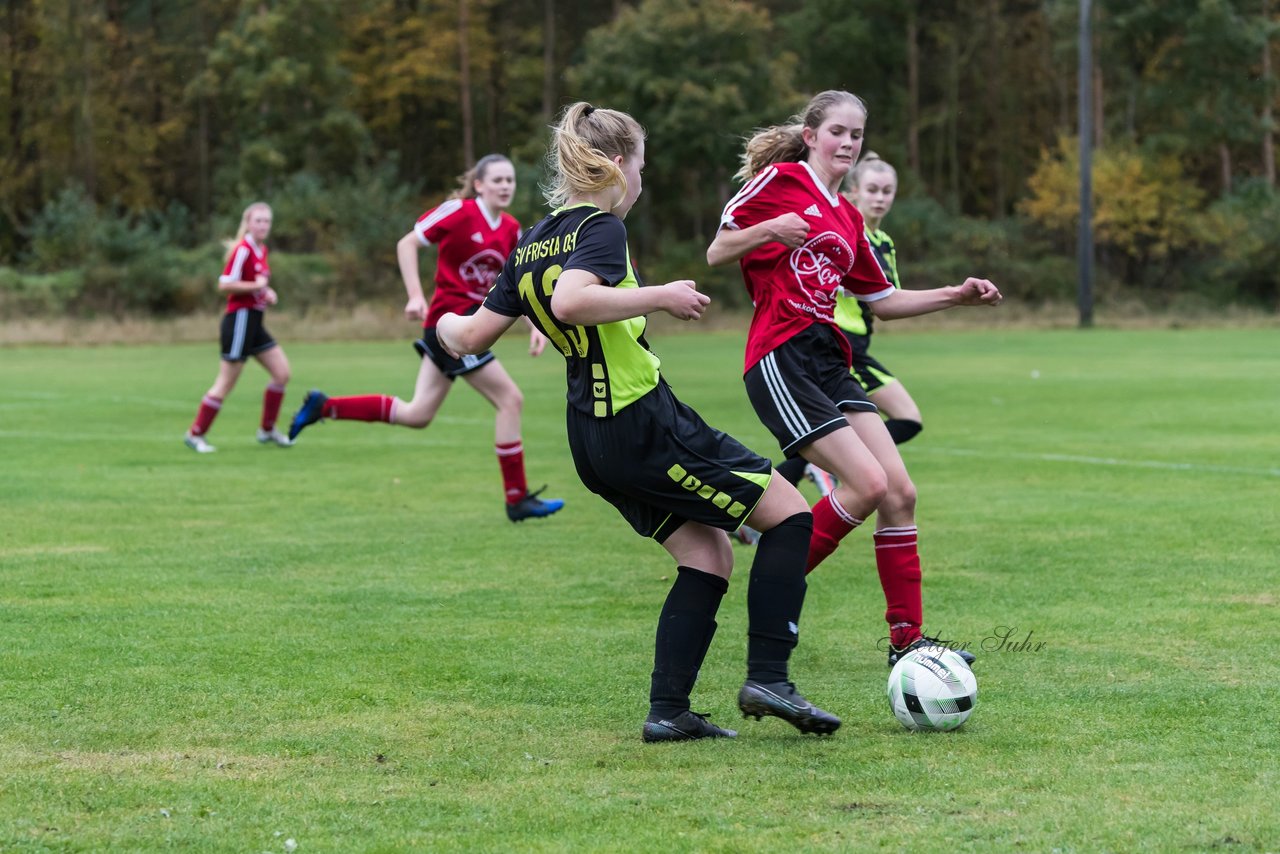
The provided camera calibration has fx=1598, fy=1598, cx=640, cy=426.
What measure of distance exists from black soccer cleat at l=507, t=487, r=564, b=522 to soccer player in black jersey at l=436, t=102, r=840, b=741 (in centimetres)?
501

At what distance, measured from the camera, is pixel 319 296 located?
148ft

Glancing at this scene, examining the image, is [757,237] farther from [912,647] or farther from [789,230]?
[912,647]

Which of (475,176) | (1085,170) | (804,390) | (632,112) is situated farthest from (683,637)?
(632,112)

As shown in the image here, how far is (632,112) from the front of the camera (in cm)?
Answer: 4822

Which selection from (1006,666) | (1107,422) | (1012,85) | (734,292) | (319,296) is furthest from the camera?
(1012,85)

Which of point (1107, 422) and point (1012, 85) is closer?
point (1107, 422)

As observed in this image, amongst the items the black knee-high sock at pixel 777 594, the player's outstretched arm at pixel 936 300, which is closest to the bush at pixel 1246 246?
the player's outstretched arm at pixel 936 300

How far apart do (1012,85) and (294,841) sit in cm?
5725

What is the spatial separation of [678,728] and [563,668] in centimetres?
114

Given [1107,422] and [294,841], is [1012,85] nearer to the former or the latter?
[1107,422]

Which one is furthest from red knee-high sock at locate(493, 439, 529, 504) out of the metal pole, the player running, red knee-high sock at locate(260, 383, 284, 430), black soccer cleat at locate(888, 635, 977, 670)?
the metal pole

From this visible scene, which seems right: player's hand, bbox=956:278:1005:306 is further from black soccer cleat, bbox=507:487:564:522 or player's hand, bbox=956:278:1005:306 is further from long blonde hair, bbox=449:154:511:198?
long blonde hair, bbox=449:154:511:198

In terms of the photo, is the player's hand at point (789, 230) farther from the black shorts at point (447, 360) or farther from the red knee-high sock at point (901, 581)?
the black shorts at point (447, 360)

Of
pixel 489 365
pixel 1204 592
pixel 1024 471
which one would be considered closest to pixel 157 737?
pixel 1204 592
